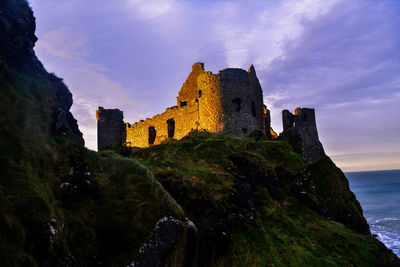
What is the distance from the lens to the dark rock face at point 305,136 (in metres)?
26.2

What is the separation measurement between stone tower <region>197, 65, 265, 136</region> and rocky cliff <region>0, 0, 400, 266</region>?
9.04 meters

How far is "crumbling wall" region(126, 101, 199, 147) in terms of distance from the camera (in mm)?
25047

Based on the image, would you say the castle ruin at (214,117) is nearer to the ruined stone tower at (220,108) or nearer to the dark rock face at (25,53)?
the ruined stone tower at (220,108)

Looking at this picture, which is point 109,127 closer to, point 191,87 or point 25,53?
point 191,87

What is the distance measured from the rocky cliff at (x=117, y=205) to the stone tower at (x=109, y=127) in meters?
19.9

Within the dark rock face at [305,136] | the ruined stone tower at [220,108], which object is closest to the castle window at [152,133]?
the ruined stone tower at [220,108]

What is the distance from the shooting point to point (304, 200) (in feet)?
45.7

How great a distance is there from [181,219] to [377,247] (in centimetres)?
963

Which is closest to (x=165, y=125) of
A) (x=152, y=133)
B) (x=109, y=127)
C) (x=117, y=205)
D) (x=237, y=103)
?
(x=152, y=133)

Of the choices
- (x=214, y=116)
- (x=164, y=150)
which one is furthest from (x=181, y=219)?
(x=214, y=116)

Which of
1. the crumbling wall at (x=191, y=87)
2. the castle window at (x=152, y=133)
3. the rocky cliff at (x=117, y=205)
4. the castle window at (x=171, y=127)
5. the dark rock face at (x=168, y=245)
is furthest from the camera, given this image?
the castle window at (x=152, y=133)

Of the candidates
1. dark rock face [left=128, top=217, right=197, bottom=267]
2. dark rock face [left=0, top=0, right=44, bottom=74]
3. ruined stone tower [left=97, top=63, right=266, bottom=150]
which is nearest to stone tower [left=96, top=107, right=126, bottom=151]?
ruined stone tower [left=97, top=63, right=266, bottom=150]

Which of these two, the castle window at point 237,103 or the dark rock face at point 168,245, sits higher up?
the castle window at point 237,103

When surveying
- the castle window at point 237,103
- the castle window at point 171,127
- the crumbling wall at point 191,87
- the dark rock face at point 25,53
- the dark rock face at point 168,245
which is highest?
the crumbling wall at point 191,87
